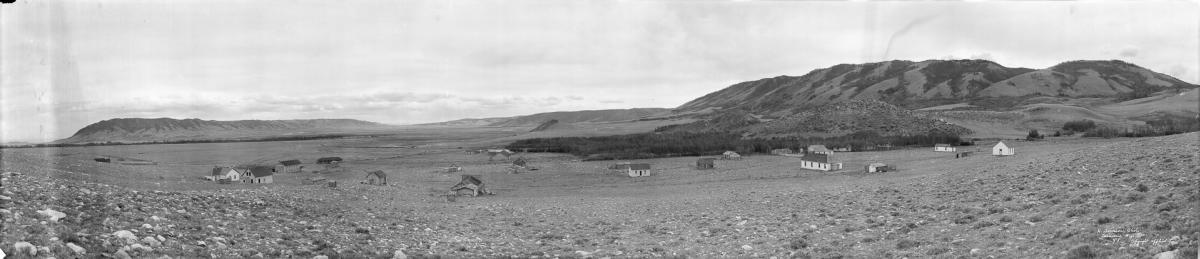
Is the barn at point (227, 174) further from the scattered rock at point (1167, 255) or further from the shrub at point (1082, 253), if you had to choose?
the scattered rock at point (1167, 255)

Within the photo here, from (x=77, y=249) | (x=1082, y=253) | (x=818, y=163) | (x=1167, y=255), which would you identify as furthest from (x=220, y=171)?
(x=1167, y=255)

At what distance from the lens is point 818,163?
52969mm

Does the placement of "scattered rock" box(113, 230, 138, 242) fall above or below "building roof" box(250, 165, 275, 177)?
above

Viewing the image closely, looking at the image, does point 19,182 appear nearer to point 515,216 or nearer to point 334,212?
point 334,212

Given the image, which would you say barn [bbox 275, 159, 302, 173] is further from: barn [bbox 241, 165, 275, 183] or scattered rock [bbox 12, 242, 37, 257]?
scattered rock [bbox 12, 242, 37, 257]

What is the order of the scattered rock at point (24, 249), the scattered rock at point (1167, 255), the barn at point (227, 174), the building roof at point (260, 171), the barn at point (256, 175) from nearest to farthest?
the scattered rock at point (24, 249) < the scattered rock at point (1167, 255) < the barn at point (227, 174) < the barn at point (256, 175) < the building roof at point (260, 171)

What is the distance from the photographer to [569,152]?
10725cm

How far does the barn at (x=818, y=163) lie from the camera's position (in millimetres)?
52469

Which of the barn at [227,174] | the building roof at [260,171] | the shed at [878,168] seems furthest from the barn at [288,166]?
the shed at [878,168]

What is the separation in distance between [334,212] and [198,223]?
19.9 feet

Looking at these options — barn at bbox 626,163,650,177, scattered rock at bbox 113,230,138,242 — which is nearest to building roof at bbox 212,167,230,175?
barn at bbox 626,163,650,177

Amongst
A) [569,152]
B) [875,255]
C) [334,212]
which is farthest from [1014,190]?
[569,152]

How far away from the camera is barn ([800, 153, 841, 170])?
52469 mm

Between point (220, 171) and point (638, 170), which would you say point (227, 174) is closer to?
point (220, 171)
